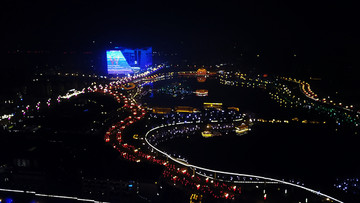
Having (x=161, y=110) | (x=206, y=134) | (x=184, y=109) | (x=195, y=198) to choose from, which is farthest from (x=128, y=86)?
(x=195, y=198)

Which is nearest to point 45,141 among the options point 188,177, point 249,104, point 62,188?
point 62,188

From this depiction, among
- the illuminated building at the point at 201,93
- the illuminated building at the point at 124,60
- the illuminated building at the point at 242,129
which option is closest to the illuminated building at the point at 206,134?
the illuminated building at the point at 242,129

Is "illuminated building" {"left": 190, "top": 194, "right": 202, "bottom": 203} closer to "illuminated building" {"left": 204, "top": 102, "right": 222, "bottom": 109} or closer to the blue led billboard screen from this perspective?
"illuminated building" {"left": 204, "top": 102, "right": 222, "bottom": 109}

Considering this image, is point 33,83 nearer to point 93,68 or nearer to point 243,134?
point 93,68

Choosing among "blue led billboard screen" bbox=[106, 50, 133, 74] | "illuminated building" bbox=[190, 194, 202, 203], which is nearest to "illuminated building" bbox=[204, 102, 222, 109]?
"illuminated building" bbox=[190, 194, 202, 203]

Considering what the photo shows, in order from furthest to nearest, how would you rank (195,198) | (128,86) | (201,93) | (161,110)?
(128,86) < (201,93) < (161,110) < (195,198)

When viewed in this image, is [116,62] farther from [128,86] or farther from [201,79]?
[201,79]

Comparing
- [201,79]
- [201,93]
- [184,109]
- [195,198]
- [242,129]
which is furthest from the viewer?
[201,79]
